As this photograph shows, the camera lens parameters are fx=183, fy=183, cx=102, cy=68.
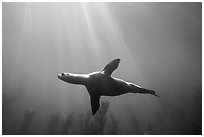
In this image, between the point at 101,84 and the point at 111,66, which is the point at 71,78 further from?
the point at 111,66

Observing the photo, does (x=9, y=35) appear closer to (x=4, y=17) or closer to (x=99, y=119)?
(x=4, y=17)

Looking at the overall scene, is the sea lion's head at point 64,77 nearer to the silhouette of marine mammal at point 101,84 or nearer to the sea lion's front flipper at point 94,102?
the silhouette of marine mammal at point 101,84

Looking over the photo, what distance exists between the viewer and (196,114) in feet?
82.6

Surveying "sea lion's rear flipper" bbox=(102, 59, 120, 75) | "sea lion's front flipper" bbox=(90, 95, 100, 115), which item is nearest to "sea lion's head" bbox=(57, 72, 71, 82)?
"sea lion's front flipper" bbox=(90, 95, 100, 115)

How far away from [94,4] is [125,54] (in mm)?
22289

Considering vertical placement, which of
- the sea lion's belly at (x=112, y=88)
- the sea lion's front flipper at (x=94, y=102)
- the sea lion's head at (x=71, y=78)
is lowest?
the sea lion's front flipper at (x=94, y=102)

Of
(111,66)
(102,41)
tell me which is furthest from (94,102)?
(102,41)

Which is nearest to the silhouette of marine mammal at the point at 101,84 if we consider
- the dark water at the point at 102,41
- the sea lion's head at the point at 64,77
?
the sea lion's head at the point at 64,77

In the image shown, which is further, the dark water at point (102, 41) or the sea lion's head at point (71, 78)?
the dark water at point (102, 41)

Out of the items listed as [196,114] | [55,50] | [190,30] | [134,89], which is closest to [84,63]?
[55,50]


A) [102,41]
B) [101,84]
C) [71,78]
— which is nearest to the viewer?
[71,78]

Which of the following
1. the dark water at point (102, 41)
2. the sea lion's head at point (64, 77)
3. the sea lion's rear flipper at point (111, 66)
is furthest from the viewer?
the dark water at point (102, 41)

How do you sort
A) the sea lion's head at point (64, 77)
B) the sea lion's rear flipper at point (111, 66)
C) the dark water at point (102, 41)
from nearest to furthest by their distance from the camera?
the sea lion's head at point (64, 77)
the sea lion's rear flipper at point (111, 66)
the dark water at point (102, 41)

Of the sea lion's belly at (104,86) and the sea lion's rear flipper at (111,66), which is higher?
the sea lion's rear flipper at (111,66)
